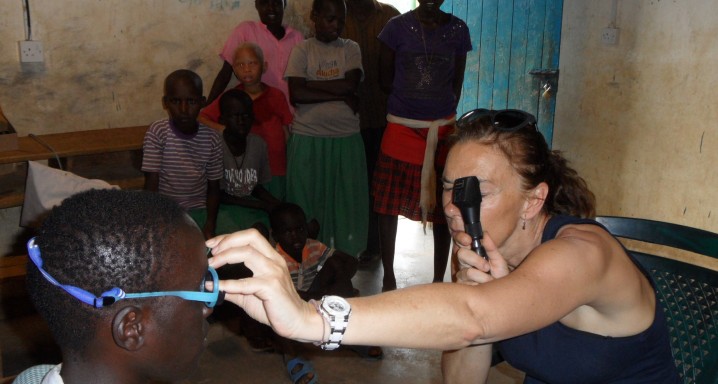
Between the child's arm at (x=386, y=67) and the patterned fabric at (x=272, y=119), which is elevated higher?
the child's arm at (x=386, y=67)

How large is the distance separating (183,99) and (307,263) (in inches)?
48.7

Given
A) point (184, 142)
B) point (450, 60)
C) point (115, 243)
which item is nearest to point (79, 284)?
point (115, 243)

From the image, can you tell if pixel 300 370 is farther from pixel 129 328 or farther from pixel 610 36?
pixel 610 36

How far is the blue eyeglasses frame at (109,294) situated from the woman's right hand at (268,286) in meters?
0.06

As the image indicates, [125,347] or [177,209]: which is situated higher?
[177,209]

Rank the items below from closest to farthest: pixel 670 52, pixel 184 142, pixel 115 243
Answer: pixel 115 243, pixel 184 142, pixel 670 52

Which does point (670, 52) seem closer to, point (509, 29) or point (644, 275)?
point (509, 29)

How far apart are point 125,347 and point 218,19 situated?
4.21 metres

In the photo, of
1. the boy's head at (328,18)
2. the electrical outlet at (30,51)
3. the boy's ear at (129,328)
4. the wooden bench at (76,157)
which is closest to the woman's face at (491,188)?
the boy's ear at (129,328)

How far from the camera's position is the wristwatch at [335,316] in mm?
1423

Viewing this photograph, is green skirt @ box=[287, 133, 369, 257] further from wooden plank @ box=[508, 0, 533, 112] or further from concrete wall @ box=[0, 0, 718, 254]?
wooden plank @ box=[508, 0, 533, 112]

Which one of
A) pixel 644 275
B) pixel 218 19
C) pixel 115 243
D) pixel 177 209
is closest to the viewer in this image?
pixel 115 243

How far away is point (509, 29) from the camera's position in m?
5.82

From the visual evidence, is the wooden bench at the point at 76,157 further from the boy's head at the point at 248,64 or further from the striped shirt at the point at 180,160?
the boy's head at the point at 248,64
